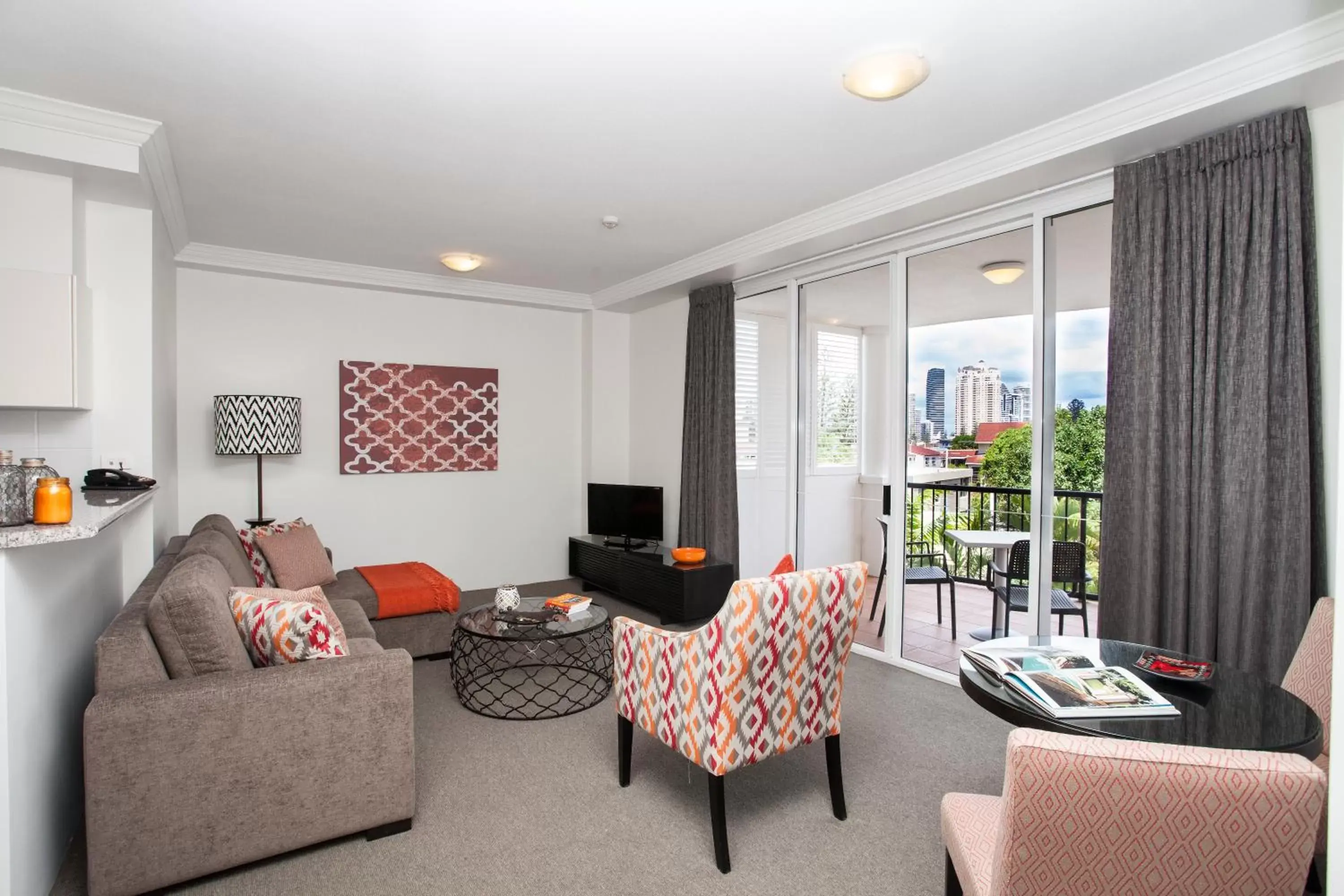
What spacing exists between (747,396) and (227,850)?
389 cm

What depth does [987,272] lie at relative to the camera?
12.2 ft

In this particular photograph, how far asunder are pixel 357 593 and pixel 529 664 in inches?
46.6

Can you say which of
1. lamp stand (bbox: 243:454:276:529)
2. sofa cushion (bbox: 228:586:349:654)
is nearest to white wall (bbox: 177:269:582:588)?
lamp stand (bbox: 243:454:276:529)

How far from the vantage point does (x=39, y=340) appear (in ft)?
9.33

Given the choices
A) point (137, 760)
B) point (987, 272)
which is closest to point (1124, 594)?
point (987, 272)

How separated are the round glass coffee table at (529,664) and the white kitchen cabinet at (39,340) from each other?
1.90 metres

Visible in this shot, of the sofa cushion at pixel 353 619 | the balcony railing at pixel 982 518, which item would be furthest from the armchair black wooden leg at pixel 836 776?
the sofa cushion at pixel 353 619

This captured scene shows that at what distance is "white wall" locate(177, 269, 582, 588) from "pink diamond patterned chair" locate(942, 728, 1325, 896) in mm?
5087

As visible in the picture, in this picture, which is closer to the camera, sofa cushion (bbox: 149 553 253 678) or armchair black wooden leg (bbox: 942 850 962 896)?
armchair black wooden leg (bbox: 942 850 962 896)

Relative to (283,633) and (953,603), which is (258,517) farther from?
(953,603)

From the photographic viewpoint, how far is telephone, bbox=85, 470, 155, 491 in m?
2.96

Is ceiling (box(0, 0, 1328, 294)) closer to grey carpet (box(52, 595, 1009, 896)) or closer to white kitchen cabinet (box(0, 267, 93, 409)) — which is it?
white kitchen cabinet (box(0, 267, 93, 409))

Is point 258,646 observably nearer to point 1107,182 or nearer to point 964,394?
point 964,394

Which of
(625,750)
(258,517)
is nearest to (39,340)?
(258,517)
